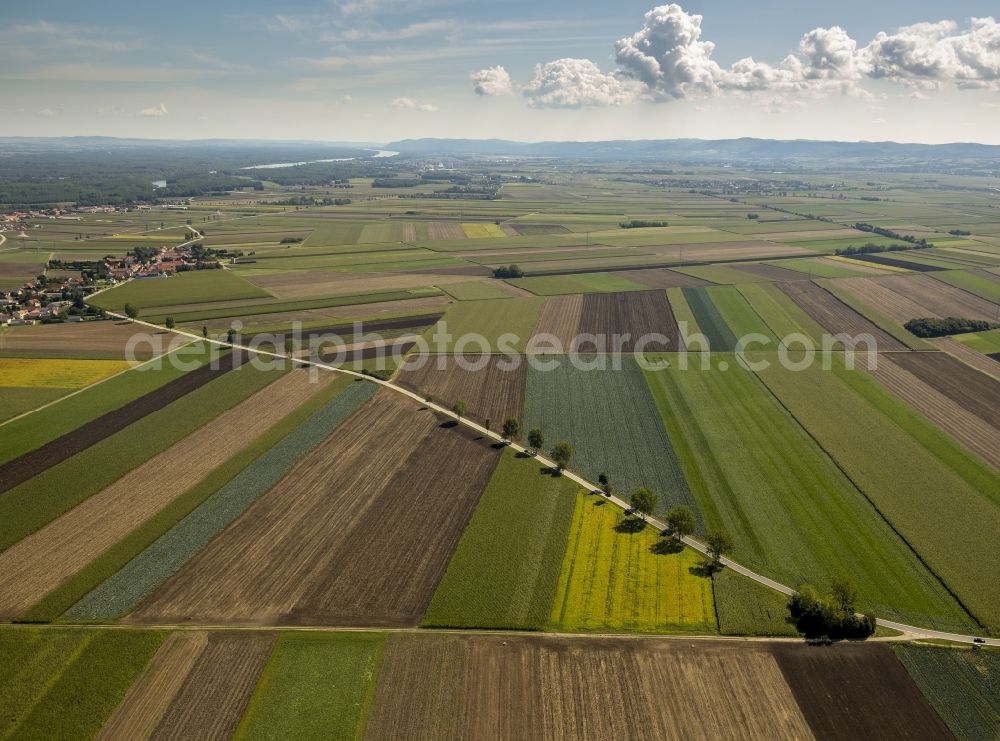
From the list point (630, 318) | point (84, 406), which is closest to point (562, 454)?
point (84, 406)

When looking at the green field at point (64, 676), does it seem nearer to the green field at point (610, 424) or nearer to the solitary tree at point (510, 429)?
the solitary tree at point (510, 429)

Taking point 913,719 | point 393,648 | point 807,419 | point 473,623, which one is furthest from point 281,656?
point 807,419

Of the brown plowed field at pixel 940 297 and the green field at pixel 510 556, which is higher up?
the brown plowed field at pixel 940 297

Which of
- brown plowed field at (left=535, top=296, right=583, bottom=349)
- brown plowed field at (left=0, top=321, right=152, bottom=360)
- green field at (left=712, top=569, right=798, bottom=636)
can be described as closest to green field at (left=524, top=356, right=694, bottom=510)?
green field at (left=712, top=569, right=798, bottom=636)

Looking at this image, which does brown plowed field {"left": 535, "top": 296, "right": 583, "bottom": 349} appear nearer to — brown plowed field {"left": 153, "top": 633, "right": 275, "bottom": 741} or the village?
brown plowed field {"left": 153, "top": 633, "right": 275, "bottom": 741}

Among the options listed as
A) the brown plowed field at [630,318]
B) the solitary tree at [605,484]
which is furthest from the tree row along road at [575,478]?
the brown plowed field at [630,318]

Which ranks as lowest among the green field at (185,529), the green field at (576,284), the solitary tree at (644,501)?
the green field at (185,529)

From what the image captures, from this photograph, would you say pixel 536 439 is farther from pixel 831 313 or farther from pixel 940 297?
pixel 940 297
